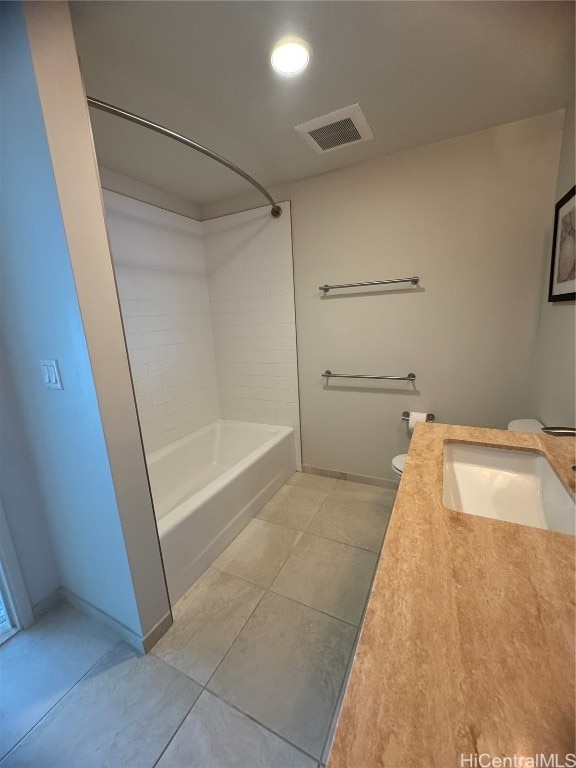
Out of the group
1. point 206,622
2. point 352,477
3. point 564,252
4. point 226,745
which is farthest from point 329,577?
point 564,252

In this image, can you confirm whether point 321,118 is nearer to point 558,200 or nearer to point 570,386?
point 558,200

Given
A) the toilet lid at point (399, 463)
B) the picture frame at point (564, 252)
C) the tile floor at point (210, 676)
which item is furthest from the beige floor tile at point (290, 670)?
the picture frame at point (564, 252)

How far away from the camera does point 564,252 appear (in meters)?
1.38

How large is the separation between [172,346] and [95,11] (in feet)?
5.88

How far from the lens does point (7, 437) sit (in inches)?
53.8

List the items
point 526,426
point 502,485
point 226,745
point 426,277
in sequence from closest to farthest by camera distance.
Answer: point 226,745 < point 502,485 < point 526,426 < point 426,277

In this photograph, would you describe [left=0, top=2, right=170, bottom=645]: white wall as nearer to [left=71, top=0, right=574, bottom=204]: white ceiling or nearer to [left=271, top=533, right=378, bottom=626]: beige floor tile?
[left=71, top=0, right=574, bottom=204]: white ceiling

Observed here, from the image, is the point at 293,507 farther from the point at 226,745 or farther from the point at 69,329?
the point at 69,329

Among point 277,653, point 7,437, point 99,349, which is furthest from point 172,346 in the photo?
point 277,653

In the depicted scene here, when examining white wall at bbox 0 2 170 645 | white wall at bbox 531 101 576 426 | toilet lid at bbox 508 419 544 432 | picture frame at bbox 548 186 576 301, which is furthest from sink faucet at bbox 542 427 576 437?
white wall at bbox 0 2 170 645

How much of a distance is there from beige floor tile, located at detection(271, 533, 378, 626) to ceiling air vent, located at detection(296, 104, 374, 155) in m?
2.36

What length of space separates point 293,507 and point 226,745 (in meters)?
1.31

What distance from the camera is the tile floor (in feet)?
3.29

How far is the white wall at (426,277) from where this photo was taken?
1.71 metres
